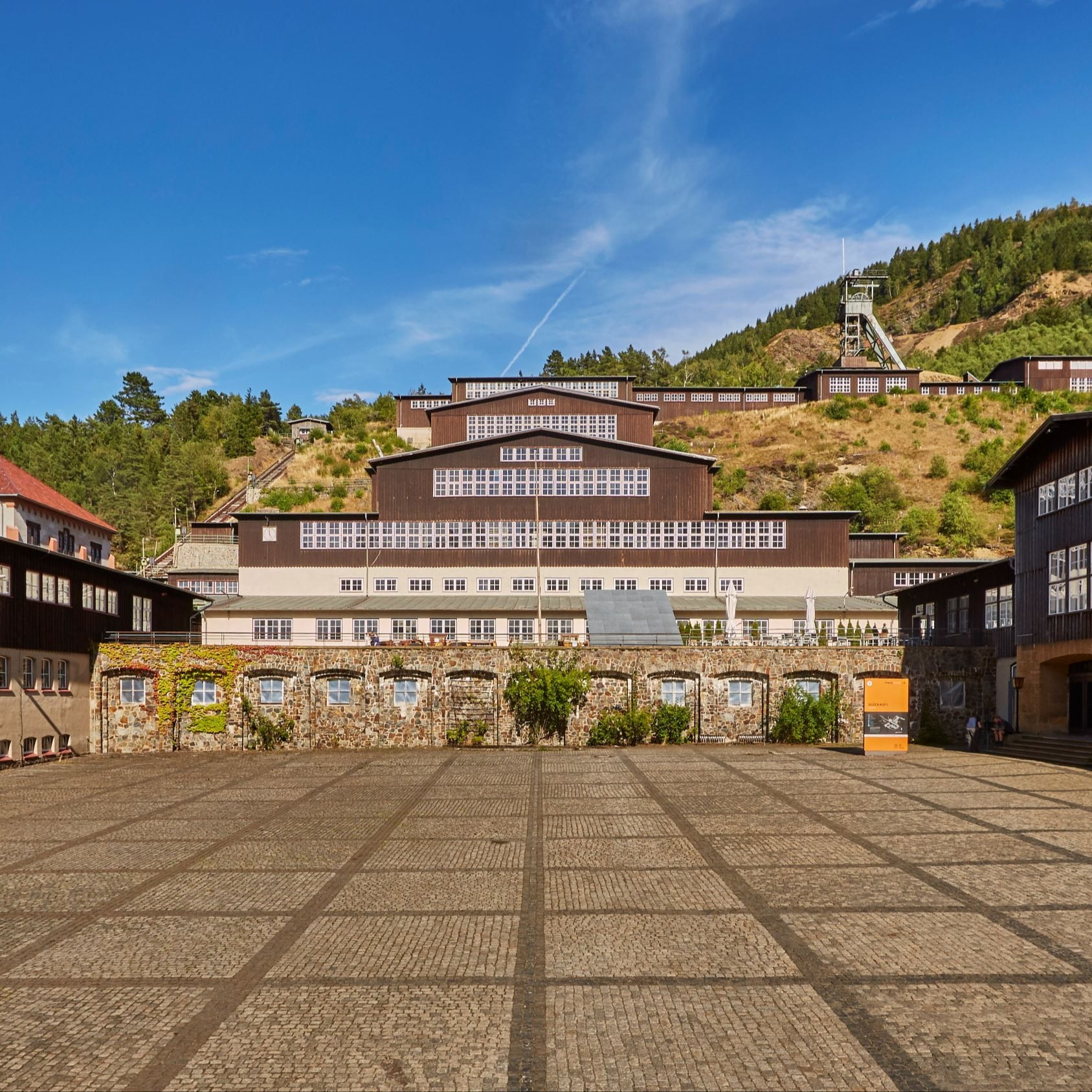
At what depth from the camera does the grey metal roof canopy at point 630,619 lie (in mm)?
40375

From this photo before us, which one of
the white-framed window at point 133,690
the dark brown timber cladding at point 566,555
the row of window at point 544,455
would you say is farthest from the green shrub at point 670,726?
the white-framed window at point 133,690

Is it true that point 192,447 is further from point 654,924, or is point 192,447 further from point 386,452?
point 654,924

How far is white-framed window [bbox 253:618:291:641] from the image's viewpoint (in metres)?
48.0

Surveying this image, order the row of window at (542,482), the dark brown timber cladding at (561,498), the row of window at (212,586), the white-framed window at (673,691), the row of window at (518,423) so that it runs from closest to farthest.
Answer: the white-framed window at (673,691) → the dark brown timber cladding at (561,498) → the row of window at (542,482) → the row of window at (212,586) → the row of window at (518,423)

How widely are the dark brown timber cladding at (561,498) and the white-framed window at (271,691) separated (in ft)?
52.5

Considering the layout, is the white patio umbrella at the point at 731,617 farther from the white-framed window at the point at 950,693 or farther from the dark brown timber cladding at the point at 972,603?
the dark brown timber cladding at the point at 972,603

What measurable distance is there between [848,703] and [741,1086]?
32.4 meters

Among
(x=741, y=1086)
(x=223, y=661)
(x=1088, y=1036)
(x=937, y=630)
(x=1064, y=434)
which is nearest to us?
(x=741, y=1086)

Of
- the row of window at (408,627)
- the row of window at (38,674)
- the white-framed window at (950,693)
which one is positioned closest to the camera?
the row of window at (38,674)

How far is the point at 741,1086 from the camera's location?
8070 mm

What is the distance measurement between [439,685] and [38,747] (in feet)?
48.9

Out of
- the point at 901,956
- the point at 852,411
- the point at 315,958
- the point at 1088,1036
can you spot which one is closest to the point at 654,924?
the point at 901,956

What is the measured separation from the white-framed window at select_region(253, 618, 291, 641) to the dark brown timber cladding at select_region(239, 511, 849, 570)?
421 cm

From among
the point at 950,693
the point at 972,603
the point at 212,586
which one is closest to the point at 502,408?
the point at 212,586
